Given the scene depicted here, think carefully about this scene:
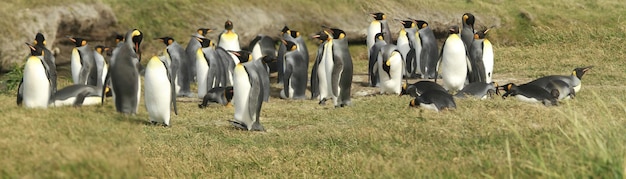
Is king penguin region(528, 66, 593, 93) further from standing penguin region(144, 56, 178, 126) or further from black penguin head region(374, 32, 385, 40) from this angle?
standing penguin region(144, 56, 178, 126)

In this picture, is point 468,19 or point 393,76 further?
point 468,19

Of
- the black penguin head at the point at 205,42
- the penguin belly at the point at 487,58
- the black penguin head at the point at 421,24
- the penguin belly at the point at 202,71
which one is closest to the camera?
the penguin belly at the point at 487,58

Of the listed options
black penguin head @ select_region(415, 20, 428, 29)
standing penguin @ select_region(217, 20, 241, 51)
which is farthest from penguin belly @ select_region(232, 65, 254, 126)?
black penguin head @ select_region(415, 20, 428, 29)

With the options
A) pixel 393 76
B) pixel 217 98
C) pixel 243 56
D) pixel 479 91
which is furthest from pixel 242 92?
pixel 393 76

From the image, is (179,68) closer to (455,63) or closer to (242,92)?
(242,92)

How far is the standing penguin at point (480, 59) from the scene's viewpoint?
15.8 metres

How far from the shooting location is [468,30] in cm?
1742

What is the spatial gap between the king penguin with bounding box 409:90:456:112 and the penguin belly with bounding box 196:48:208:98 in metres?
5.33

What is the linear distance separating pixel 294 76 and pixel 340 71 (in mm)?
1573

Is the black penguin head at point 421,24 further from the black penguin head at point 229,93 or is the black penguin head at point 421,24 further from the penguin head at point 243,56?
the penguin head at point 243,56

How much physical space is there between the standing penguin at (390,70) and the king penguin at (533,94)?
108 inches

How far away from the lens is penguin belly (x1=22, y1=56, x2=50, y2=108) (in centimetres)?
1195

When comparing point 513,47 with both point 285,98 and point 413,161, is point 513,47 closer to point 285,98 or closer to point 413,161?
point 285,98

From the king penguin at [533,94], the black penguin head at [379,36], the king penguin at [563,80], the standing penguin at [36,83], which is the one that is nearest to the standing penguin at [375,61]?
the black penguin head at [379,36]
